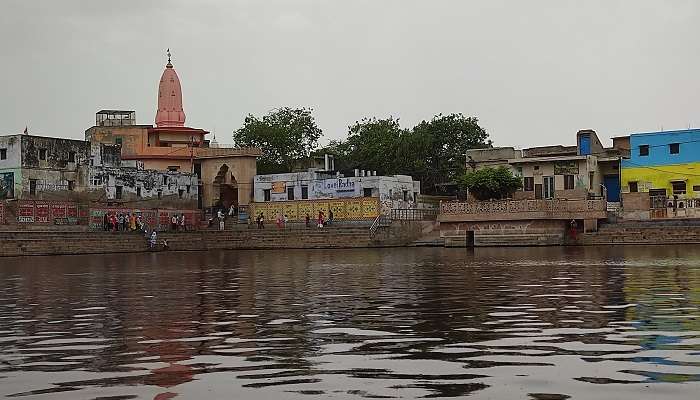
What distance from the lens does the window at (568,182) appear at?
2105 inches

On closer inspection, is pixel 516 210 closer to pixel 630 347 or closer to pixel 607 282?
pixel 607 282

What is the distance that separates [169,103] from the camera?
236ft

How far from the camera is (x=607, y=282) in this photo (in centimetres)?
1592

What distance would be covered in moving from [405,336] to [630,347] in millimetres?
2090

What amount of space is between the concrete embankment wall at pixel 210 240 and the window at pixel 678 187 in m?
14.3

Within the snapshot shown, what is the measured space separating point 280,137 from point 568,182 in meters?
23.1

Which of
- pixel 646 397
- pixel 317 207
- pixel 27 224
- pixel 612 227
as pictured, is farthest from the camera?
pixel 317 207

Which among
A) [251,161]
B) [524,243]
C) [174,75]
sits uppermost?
[174,75]

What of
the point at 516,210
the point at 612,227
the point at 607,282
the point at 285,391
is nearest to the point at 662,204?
the point at 612,227

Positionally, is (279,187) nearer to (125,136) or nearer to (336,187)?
(336,187)

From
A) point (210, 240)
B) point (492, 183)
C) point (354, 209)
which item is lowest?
point (210, 240)

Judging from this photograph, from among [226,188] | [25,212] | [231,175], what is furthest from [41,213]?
[226,188]

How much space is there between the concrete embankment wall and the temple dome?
1903 centimetres

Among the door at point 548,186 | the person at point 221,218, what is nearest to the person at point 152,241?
the person at point 221,218
